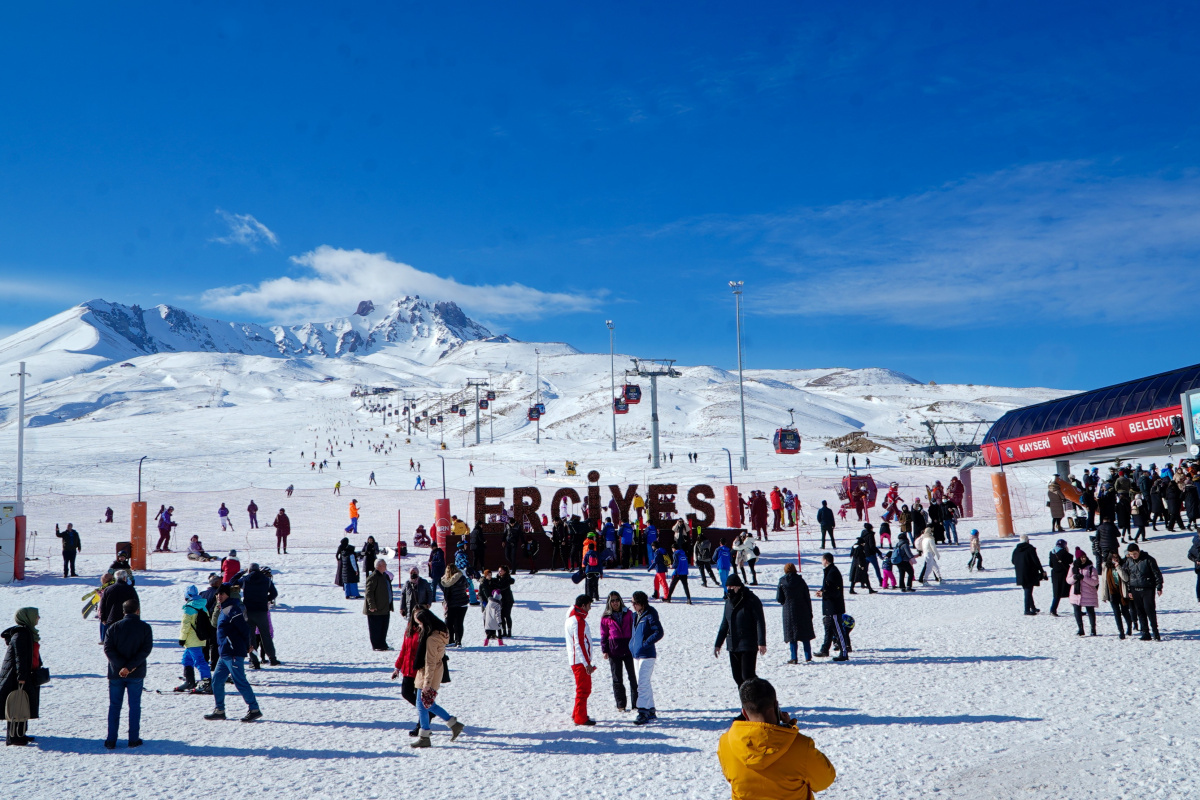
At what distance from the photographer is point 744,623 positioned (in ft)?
29.8

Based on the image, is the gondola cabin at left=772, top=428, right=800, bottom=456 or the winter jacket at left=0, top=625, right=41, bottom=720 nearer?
the winter jacket at left=0, top=625, right=41, bottom=720

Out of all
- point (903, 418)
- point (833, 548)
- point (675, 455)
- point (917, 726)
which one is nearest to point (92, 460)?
point (675, 455)

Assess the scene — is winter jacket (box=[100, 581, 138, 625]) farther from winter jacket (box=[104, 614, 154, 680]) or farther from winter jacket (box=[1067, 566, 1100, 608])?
winter jacket (box=[1067, 566, 1100, 608])

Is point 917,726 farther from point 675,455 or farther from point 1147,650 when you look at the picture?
point 675,455

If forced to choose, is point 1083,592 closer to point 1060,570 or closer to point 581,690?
point 1060,570

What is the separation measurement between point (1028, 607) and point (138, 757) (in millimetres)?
13102

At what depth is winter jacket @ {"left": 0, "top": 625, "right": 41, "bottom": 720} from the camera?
789 centimetres

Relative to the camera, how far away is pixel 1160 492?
22.4 meters

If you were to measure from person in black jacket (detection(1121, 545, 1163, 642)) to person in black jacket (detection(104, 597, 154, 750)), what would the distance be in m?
12.1

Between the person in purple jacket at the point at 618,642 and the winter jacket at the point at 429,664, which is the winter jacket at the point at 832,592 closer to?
the person in purple jacket at the point at 618,642

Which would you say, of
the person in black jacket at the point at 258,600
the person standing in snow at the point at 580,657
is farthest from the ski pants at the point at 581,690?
the person in black jacket at the point at 258,600

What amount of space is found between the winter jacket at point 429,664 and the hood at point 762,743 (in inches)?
170

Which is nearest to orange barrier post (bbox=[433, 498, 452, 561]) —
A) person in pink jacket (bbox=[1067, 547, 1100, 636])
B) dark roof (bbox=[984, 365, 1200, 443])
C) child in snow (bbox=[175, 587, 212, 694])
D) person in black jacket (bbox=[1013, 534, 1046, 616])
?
child in snow (bbox=[175, 587, 212, 694])

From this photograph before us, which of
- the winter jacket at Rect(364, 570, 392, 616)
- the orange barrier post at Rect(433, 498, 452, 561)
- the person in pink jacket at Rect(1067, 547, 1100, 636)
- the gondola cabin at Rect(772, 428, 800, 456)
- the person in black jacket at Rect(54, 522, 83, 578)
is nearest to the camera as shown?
the person in pink jacket at Rect(1067, 547, 1100, 636)
